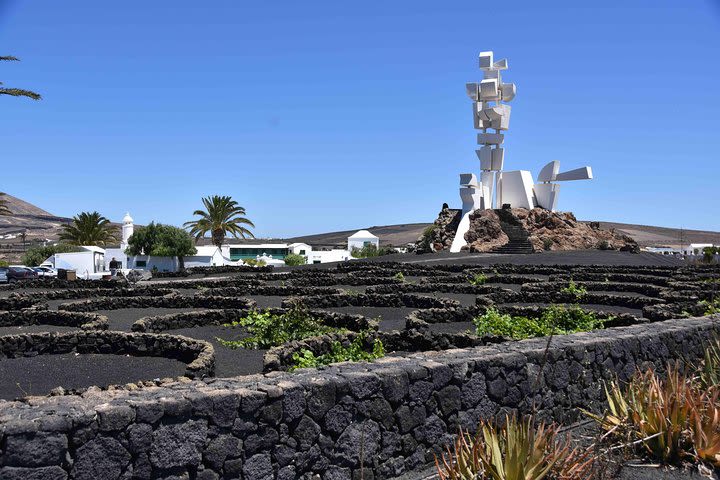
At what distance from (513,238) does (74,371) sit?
41.0 m

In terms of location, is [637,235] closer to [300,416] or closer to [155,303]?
[155,303]

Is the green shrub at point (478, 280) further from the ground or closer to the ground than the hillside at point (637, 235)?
closer to the ground

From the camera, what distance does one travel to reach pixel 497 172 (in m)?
56.5

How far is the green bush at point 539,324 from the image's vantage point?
1220 cm

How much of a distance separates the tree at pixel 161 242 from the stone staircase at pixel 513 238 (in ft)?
Result: 79.5

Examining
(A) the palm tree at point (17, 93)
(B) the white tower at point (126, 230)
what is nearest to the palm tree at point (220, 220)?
(B) the white tower at point (126, 230)

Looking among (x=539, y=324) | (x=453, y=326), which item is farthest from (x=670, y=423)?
(x=453, y=326)

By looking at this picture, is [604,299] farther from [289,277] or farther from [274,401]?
[274,401]

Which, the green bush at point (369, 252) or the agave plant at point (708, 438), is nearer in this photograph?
the agave plant at point (708, 438)

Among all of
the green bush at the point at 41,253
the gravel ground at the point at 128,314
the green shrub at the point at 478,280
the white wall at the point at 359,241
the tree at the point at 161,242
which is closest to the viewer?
the gravel ground at the point at 128,314

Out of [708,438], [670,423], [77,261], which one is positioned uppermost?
[77,261]

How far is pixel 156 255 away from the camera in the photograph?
52531 mm

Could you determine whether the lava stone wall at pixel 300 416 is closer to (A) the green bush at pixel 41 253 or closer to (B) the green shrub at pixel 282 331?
(B) the green shrub at pixel 282 331

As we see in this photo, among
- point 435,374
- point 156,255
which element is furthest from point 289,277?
point 156,255
